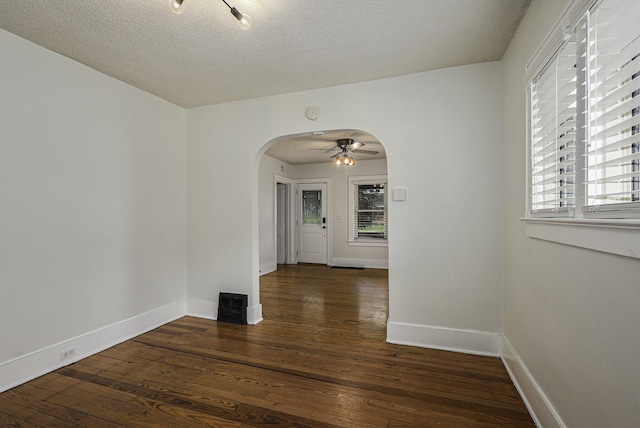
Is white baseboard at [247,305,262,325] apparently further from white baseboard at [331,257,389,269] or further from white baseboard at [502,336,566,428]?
white baseboard at [331,257,389,269]

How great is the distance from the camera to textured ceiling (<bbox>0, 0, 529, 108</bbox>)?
1.88m

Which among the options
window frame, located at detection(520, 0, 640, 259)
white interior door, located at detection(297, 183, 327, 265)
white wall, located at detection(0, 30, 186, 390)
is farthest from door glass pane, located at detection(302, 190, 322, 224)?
window frame, located at detection(520, 0, 640, 259)

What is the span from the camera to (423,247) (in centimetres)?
276

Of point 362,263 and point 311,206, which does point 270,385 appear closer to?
point 362,263

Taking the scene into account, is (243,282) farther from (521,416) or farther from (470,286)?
(521,416)

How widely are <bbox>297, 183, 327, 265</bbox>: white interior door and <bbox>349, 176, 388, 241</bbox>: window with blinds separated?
0.73 m

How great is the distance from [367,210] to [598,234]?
19.4 feet

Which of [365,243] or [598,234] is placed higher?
[598,234]

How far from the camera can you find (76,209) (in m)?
2.54

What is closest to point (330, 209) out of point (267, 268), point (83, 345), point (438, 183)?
point (267, 268)

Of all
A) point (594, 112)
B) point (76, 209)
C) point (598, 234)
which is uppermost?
point (594, 112)

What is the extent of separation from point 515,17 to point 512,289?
1.96 metres

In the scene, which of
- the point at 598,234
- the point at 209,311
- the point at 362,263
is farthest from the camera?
the point at 362,263

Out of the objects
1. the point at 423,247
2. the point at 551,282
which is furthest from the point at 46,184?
the point at 551,282
